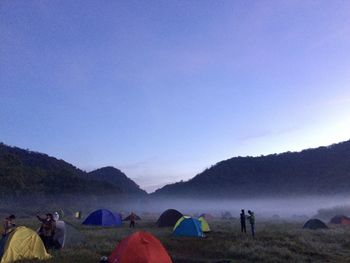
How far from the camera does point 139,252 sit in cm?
1377

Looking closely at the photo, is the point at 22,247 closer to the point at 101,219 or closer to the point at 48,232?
the point at 48,232

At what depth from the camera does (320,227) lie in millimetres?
36406

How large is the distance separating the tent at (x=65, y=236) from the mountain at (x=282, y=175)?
109432mm

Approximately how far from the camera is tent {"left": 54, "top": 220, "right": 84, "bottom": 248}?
18.5m

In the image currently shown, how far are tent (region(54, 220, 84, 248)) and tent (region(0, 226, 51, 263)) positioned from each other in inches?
97.8

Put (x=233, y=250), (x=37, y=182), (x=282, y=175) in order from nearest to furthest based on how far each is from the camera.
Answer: (x=233, y=250) < (x=37, y=182) < (x=282, y=175)

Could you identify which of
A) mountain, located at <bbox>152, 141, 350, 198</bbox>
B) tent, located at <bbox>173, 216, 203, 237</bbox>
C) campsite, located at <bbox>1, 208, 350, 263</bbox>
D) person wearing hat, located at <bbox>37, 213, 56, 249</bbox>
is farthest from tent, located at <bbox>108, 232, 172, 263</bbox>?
mountain, located at <bbox>152, 141, 350, 198</bbox>

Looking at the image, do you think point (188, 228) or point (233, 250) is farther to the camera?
point (188, 228)

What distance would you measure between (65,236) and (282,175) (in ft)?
488

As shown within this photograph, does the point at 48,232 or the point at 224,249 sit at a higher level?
the point at 48,232

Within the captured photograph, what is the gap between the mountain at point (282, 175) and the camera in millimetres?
129250

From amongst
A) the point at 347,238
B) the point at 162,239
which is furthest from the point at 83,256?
the point at 347,238

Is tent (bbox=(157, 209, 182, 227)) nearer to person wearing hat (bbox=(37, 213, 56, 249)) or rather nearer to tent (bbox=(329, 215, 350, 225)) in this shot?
person wearing hat (bbox=(37, 213, 56, 249))

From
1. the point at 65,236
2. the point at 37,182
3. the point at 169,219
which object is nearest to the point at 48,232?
the point at 65,236
